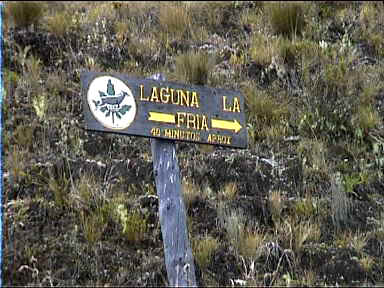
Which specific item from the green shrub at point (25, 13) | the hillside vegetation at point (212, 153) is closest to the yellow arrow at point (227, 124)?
the hillside vegetation at point (212, 153)

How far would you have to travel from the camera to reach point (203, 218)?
240 inches

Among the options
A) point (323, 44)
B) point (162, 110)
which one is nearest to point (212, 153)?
point (162, 110)

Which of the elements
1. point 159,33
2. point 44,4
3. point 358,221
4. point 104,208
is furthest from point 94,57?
point 358,221

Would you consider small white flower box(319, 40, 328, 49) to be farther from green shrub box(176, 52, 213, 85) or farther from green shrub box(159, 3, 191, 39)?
green shrub box(159, 3, 191, 39)

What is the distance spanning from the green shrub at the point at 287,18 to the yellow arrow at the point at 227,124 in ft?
12.3

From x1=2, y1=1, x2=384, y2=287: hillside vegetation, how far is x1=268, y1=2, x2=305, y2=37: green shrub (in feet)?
0.07

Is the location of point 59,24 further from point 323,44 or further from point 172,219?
point 172,219

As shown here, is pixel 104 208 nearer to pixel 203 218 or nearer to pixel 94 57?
pixel 203 218

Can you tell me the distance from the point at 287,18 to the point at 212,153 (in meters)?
2.84

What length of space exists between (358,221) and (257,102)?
186 centimetres

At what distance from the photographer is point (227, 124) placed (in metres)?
5.46

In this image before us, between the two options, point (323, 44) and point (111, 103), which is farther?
point (323, 44)

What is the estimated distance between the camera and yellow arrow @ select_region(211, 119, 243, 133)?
5.41 meters

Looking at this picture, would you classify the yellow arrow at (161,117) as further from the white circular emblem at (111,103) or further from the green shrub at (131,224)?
the green shrub at (131,224)
